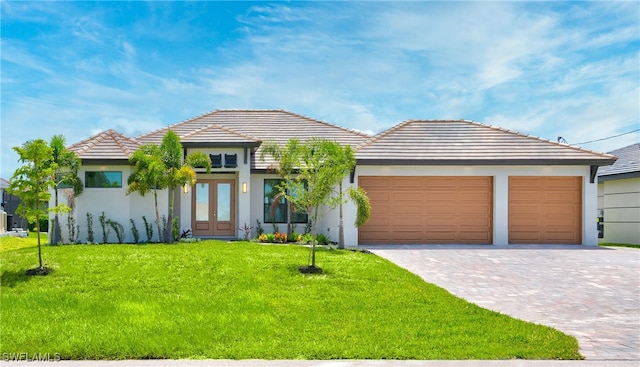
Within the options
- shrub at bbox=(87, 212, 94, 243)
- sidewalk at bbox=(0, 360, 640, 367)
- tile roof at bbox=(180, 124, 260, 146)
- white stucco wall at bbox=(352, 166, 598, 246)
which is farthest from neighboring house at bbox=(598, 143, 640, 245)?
shrub at bbox=(87, 212, 94, 243)

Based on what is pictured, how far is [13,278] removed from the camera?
11.3 meters

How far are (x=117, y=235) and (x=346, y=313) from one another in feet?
42.7

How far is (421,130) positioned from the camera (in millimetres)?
20188

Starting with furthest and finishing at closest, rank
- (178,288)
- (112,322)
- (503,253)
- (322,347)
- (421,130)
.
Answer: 1. (421,130)
2. (503,253)
3. (178,288)
4. (112,322)
5. (322,347)

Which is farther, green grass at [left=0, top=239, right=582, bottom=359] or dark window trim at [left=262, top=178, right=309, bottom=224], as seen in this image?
dark window trim at [left=262, top=178, right=309, bottom=224]

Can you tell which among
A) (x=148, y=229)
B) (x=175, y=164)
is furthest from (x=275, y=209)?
(x=148, y=229)

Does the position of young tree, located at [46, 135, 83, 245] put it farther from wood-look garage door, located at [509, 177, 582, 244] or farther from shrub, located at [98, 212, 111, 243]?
wood-look garage door, located at [509, 177, 582, 244]

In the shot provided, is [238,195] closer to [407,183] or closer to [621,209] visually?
[407,183]

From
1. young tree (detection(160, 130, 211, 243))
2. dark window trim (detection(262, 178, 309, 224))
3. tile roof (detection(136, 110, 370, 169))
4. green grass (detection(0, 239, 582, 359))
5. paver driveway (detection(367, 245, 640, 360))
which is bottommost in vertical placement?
paver driveway (detection(367, 245, 640, 360))

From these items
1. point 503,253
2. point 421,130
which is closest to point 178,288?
point 503,253

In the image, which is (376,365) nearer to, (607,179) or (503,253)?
(503,253)

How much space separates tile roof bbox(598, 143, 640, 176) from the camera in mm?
21908

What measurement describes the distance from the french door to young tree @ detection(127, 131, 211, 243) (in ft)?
5.65

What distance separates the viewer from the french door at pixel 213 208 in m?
19.8
